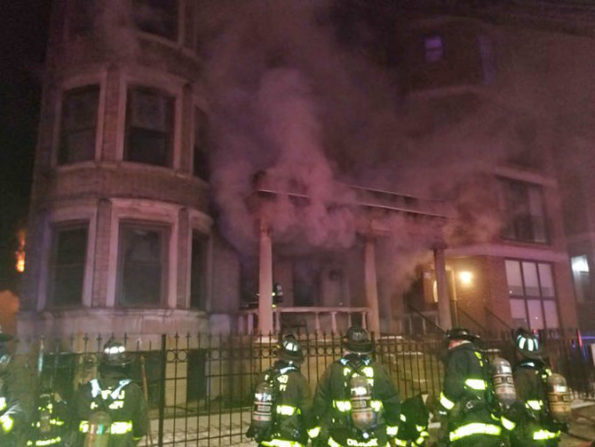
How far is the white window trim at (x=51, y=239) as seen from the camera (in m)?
8.88

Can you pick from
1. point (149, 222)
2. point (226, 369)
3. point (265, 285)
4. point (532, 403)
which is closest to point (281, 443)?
point (532, 403)

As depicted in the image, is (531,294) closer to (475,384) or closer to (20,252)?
(475,384)

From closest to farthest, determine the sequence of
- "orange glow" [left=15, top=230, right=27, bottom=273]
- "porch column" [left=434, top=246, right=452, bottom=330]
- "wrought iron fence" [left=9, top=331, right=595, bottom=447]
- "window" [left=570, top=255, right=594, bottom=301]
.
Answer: "wrought iron fence" [left=9, top=331, right=595, bottom=447]
"porch column" [left=434, top=246, right=452, bottom=330]
"orange glow" [left=15, top=230, right=27, bottom=273]
"window" [left=570, top=255, right=594, bottom=301]

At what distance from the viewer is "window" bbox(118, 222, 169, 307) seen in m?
9.18

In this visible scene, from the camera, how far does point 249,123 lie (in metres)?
11.5

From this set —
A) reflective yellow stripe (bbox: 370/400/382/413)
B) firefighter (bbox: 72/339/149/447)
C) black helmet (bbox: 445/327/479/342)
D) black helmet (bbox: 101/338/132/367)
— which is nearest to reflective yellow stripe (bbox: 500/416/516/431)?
A: black helmet (bbox: 445/327/479/342)

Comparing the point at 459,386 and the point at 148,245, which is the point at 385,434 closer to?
the point at 459,386

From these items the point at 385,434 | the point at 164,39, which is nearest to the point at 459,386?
the point at 385,434

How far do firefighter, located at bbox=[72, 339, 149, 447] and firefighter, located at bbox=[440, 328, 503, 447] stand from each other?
2.54 m

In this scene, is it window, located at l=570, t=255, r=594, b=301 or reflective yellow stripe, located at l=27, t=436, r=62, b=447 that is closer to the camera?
reflective yellow stripe, located at l=27, t=436, r=62, b=447

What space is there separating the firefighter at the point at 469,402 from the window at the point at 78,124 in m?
8.28

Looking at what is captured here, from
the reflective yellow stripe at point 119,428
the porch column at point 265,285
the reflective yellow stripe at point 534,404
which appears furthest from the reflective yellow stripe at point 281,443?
the porch column at point 265,285

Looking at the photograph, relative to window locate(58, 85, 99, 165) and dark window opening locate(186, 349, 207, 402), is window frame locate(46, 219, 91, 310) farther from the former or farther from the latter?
dark window opening locate(186, 349, 207, 402)

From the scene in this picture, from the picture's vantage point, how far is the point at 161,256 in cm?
961
